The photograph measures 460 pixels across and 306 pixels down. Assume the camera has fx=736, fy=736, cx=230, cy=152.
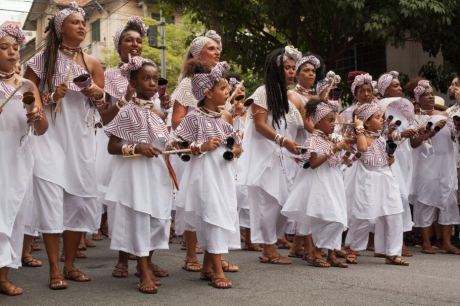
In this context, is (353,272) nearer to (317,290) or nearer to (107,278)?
(317,290)

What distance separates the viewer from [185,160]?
19.7 ft

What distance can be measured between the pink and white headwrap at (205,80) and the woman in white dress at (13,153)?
4.32ft

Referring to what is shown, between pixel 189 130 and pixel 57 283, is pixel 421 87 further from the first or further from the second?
pixel 57 283

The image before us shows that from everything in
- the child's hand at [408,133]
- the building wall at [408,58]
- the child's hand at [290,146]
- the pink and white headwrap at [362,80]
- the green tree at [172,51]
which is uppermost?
the green tree at [172,51]

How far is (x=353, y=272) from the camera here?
6.87 meters

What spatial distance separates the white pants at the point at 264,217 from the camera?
288 inches

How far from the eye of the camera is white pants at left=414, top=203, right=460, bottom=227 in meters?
9.16

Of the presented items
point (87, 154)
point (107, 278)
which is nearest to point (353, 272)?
point (107, 278)

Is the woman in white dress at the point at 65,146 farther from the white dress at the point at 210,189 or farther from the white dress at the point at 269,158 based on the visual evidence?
the white dress at the point at 269,158

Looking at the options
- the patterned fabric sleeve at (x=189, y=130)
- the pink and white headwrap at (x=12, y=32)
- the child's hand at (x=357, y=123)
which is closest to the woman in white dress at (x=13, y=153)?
the pink and white headwrap at (x=12, y=32)

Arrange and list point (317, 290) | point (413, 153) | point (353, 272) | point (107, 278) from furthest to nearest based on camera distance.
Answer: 1. point (413, 153)
2. point (353, 272)
3. point (107, 278)
4. point (317, 290)

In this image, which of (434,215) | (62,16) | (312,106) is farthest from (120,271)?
(434,215)

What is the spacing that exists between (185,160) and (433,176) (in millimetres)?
4400

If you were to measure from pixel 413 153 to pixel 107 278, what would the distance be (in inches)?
190
